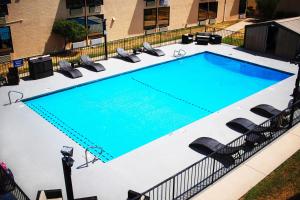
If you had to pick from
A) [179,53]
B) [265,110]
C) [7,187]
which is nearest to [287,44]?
[179,53]

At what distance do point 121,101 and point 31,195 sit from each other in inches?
414

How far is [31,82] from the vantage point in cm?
2458

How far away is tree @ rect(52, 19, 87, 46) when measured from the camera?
29438 millimetres

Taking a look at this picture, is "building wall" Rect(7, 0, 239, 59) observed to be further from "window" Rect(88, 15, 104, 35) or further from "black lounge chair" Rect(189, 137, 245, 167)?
"black lounge chair" Rect(189, 137, 245, 167)

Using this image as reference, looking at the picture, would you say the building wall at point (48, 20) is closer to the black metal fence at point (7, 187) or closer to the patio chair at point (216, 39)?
the patio chair at point (216, 39)

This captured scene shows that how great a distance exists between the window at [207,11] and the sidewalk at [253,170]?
88.8 ft

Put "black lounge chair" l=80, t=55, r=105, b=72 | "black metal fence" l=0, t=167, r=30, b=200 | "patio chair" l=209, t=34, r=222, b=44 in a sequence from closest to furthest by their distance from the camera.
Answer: "black metal fence" l=0, t=167, r=30, b=200 < "black lounge chair" l=80, t=55, r=105, b=72 < "patio chair" l=209, t=34, r=222, b=44

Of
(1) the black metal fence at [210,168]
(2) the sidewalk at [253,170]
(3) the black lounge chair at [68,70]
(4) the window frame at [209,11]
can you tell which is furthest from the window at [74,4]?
(2) the sidewalk at [253,170]

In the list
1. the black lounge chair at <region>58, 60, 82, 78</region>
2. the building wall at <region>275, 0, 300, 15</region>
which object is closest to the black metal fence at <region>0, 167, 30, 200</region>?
the black lounge chair at <region>58, 60, 82, 78</region>

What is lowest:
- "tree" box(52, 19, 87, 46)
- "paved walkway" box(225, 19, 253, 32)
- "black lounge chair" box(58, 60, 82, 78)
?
"black lounge chair" box(58, 60, 82, 78)

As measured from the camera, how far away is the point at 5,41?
90.9ft

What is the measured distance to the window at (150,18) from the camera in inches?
1454

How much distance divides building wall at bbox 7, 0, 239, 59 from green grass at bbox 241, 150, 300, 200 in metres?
22.2

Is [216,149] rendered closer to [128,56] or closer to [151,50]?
[128,56]
